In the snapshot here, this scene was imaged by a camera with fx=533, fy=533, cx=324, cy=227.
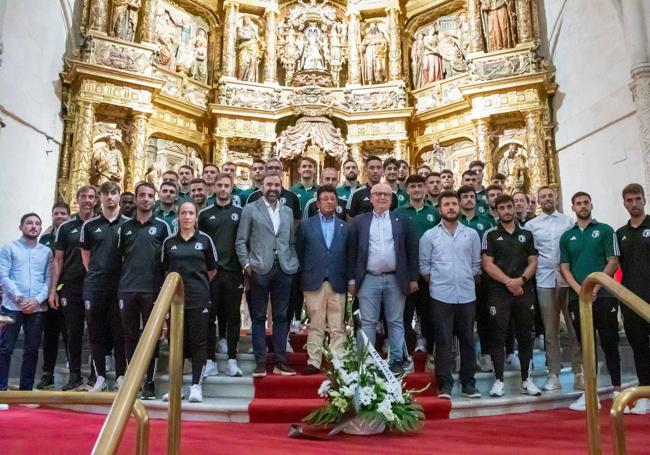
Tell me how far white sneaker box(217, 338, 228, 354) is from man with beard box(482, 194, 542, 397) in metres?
2.60

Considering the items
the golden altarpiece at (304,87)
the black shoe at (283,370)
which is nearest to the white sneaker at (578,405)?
the black shoe at (283,370)

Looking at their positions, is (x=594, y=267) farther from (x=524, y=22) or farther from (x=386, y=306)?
(x=524, y=22)

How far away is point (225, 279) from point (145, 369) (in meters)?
3.35

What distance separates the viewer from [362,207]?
5.97 metres

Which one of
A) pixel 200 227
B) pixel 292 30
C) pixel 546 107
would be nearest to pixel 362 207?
pixel 200 227

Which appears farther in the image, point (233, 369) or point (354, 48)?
point (354, 48)

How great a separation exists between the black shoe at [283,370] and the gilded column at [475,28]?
956 centimetres

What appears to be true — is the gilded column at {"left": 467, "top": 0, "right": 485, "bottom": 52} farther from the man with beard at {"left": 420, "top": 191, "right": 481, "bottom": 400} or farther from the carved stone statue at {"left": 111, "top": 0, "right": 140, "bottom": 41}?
the man with beard at {"left": 420, "top": 191, "right": 481, "bottom": 400}

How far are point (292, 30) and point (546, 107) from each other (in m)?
6.76

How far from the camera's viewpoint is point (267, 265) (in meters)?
4.86

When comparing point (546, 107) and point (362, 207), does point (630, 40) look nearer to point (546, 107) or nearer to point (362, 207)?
point (546, 107)

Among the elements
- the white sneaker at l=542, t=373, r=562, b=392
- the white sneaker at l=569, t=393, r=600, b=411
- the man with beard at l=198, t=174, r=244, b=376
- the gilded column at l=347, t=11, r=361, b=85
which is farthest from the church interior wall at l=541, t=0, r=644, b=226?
the man with beard at l=198, t=174, r=244, b=376

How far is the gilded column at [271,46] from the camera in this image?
13.5m

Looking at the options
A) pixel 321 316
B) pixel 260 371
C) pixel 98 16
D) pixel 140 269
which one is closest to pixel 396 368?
pixel 321 316
